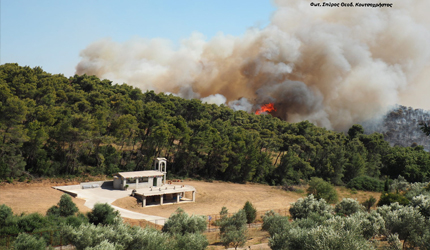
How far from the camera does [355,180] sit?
188 feet

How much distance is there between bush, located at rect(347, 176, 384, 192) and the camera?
182ft

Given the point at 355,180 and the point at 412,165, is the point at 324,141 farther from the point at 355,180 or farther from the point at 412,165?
the point at 412,165

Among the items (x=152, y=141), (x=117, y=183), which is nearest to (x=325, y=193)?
(x=152, y=141)

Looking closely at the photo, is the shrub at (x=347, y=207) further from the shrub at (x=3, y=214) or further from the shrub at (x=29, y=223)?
the shrub at (x=3, y=214)

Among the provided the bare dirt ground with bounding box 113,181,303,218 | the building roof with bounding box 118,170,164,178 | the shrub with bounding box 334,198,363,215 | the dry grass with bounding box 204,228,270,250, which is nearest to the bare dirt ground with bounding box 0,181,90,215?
the bare dirt ground with bounding box 113,181,303,218

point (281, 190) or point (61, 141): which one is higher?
point (61, 141)

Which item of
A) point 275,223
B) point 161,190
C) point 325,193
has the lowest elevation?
point 275,223

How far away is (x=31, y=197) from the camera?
32594 mm

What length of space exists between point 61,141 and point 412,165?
55.6 meters

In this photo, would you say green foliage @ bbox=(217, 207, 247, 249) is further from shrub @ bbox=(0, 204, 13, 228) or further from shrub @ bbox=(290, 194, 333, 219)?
shrub @ bbox=(0, 204, 13, 228)

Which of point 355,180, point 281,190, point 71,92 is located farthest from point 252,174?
point 71,92

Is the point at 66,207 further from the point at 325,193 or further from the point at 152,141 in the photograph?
the point at 325,193

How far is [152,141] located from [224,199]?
11.8m

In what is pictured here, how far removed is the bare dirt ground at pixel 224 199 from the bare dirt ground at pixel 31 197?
5630 mm
